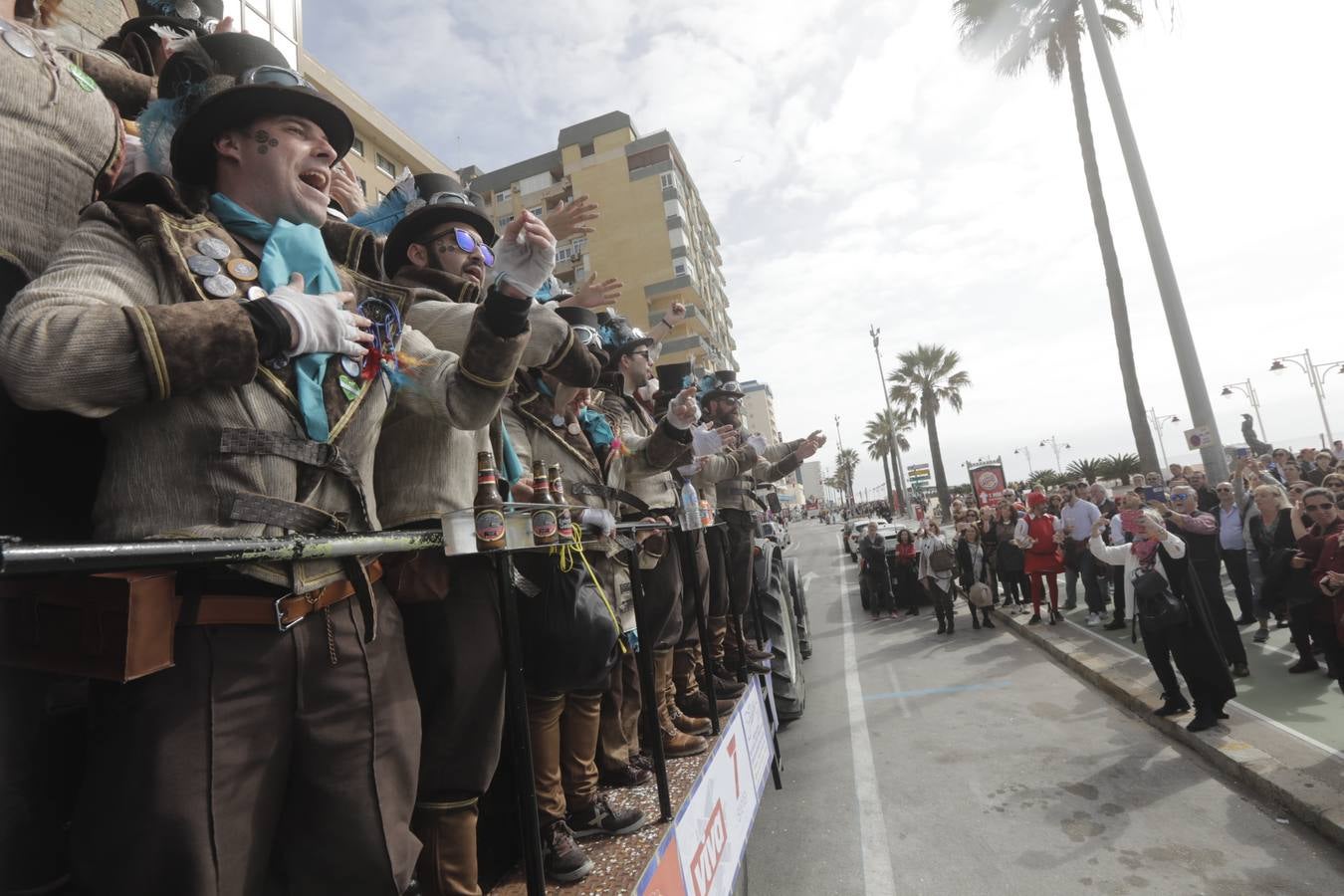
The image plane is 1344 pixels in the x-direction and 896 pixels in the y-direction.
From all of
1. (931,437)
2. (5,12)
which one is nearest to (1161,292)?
(5,12)

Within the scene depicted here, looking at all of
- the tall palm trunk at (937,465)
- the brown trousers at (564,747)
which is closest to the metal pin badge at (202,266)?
the brown trousers at (564,747)

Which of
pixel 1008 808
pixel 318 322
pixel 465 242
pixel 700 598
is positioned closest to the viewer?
pixel 318 322

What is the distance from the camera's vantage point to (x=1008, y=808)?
5328 millimetres

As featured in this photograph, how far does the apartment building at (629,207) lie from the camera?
43469 millimetres

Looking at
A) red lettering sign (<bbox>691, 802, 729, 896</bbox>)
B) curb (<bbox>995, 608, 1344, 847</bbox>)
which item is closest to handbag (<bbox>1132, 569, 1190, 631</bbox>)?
curb (<bbox>995, 608, 1344, 847</bbox>)

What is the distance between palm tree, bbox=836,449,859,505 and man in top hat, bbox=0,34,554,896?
319 feet

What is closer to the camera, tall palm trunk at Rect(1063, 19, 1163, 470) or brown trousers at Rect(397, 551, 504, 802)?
brown trousers at Rect(397, 551, 504, 802)

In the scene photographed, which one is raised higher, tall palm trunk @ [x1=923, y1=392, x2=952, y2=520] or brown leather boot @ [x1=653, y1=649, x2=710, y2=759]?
tall palm trunk @ [x1=923, y1=392, x2=952, y2=520]

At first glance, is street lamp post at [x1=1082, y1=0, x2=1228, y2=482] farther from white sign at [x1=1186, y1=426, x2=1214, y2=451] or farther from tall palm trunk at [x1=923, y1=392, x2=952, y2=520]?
tall palm trunk at [x1=923, y1=392, x2=952, y2=520]

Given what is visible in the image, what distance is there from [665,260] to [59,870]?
44.0m

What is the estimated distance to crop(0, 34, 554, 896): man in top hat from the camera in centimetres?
119

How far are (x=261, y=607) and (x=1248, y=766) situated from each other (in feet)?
22.3

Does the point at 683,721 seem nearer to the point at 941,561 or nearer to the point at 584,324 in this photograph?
the point at 584,324

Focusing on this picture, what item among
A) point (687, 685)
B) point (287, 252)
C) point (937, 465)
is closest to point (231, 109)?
point (287, 252)
